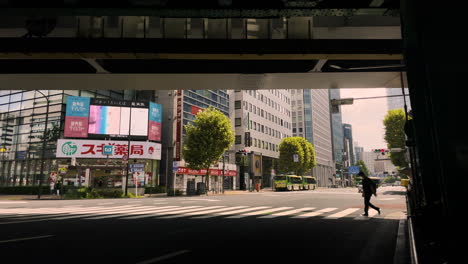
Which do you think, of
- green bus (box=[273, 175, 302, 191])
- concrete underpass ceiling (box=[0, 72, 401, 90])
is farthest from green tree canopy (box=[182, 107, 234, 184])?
concrete underpass ceiling (box=[0, 72, 401, 90])

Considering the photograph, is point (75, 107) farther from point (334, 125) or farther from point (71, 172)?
point (334, 125)

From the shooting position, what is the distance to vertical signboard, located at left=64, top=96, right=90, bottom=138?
35125mm

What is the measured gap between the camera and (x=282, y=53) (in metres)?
7.89

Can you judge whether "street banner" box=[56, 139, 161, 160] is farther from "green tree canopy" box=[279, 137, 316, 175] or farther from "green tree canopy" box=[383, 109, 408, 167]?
"green tree canopy" box=[383, 109, 408, 167]

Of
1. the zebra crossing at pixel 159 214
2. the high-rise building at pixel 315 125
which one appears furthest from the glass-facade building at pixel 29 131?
the high-rise building at pixel 315 125

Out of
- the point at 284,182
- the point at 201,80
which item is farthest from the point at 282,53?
the point at 284,182

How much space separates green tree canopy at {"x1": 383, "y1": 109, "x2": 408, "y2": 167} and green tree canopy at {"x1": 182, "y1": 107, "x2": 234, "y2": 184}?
23.5m

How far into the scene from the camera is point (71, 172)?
36.0 metres

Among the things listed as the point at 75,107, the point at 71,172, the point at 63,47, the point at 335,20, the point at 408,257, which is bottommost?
the point at 408,257

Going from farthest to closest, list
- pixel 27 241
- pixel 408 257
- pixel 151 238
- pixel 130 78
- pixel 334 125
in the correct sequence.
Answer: pixel 334 125 < pixel 130 78 < pixel 151 238 < pixel 27 241 < pixel 408 257

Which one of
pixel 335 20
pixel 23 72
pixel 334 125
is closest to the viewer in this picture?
pixel 335 20

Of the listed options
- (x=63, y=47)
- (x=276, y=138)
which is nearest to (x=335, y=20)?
(x=63, y=47)

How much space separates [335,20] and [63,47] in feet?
24.8

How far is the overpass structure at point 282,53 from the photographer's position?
3359 millimetres
